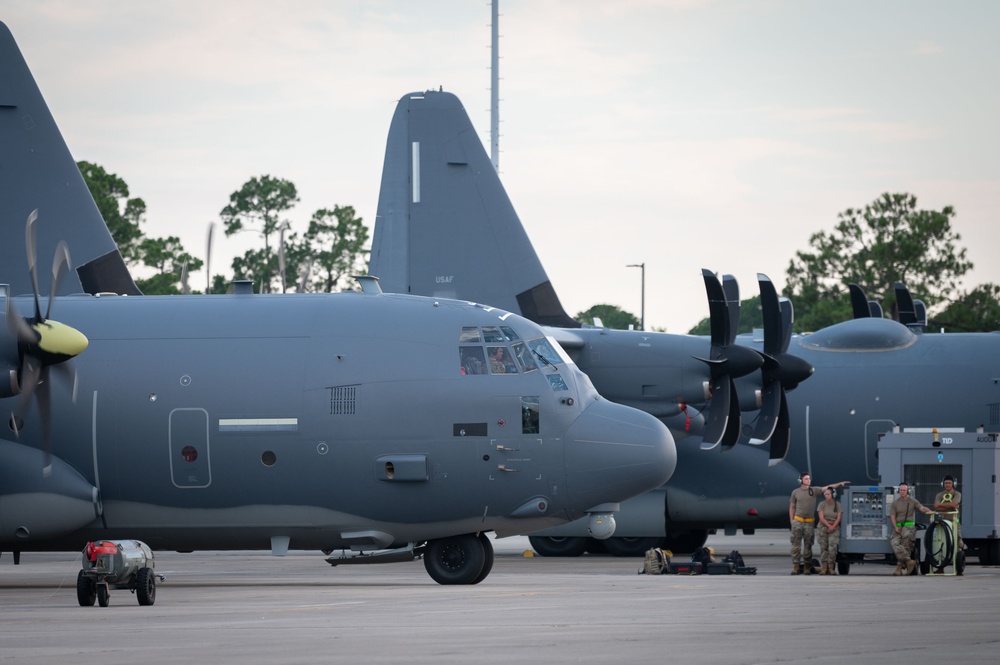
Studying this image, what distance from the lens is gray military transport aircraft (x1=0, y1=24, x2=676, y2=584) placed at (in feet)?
75.3

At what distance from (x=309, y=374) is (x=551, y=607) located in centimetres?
665

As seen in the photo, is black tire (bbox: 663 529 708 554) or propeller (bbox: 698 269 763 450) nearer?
propeller (bbox: 698 269 763 450)

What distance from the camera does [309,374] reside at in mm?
23359

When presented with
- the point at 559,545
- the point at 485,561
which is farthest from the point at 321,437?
the point at 559,545

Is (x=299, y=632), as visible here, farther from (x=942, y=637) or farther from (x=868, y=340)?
(x=868, y=340)

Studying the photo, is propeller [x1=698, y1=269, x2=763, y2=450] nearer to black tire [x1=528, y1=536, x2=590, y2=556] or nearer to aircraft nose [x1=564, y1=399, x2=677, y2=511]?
aircraft nose [x1=564, y1=399, x2=677, y2=511]

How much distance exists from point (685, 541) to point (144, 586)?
19.4m

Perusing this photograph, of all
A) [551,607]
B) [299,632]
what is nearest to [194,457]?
[551,607]

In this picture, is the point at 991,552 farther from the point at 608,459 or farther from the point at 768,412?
the point at 608,459

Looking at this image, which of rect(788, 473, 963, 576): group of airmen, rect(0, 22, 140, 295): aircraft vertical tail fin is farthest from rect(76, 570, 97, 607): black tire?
rect(788, 473, 963, 576): group of airmen

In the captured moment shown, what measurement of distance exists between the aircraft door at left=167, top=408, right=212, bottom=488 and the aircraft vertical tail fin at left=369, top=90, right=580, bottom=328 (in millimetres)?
10165

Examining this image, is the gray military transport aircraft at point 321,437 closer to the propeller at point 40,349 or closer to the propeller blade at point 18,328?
the propeller at point 40,349

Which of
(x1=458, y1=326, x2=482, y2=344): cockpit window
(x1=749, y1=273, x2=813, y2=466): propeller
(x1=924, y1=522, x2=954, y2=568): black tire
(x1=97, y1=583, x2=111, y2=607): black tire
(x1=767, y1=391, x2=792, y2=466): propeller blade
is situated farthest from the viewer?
(x1=767, y1=391, x2=792, y2=466): propeller blade

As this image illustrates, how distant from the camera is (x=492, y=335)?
23.5 m
